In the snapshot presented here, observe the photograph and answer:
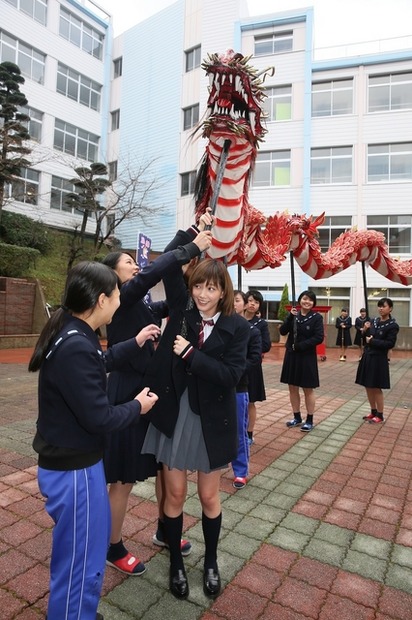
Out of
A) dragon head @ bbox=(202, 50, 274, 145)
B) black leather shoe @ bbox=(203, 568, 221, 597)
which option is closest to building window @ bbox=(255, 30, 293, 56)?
dragon head @ bbox=(202, 50, 274, 145)

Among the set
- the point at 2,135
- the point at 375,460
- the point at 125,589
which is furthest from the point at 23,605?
the point at 2,135

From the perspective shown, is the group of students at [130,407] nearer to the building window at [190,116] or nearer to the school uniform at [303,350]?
the school uniform at [303,350]

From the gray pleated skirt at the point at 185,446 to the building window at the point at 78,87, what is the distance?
25707mm

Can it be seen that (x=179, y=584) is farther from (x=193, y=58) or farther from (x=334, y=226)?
(x=193, y=58)

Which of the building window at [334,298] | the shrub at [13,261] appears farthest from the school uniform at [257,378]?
the building window at [334,298]

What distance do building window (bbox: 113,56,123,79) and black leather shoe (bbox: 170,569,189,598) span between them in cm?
2864

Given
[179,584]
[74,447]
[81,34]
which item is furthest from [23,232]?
[74,447]

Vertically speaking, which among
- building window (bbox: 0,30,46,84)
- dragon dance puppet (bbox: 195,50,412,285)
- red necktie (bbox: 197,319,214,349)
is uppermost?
building window (bbox: 0,30,46,84)

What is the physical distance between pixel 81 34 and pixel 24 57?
Answer: 14.9ft

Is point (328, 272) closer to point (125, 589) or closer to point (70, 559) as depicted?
point (125, 589)

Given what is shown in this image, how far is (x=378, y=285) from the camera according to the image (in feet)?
66.8

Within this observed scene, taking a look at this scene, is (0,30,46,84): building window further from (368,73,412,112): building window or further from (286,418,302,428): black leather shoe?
(286,418,302,428): black leather shoe

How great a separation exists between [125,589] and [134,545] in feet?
1.41

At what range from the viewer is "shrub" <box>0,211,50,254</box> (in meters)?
18.2
